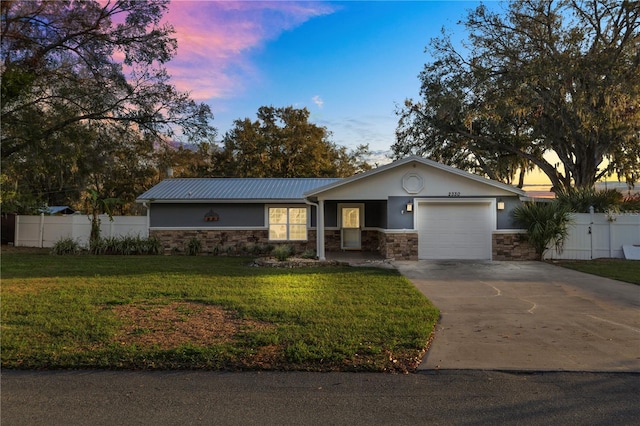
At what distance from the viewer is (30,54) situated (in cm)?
1452

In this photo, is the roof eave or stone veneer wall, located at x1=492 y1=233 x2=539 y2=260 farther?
Answer: stone veneer wall, located at x1=492 y1=233 x2=539 y2=260

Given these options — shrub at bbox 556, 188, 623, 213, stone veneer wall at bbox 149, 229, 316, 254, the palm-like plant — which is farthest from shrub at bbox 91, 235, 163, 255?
shrub at bbox 556, 188, 623, 213

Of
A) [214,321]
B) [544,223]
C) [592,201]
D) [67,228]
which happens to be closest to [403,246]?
[544,223]

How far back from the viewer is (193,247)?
17.9 meters

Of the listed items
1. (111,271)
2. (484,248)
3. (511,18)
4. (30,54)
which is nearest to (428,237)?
(484,248)

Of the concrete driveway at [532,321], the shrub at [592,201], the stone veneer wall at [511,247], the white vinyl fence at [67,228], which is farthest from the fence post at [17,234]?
the shrub at [592,201]

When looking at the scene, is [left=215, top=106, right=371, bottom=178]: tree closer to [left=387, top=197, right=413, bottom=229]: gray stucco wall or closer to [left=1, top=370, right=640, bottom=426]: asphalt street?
[left=387, top=197, right=413, bottom=229]: gray stucco wall

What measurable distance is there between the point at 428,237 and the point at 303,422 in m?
12.4

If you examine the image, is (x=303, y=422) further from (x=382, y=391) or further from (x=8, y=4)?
(x=8, y=4)

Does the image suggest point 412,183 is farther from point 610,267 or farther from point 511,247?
point 610,267

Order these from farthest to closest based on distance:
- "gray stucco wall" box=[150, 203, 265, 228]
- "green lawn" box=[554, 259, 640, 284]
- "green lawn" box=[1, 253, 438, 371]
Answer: "gray stucco wall" box=[150, 203, 265, 228] → "green lawn" box=[554, 259, 640, 284] → "green lawn" box=[1, 253, 438, 371]

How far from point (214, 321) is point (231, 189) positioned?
13.6 m

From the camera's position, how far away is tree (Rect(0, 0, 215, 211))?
46.0 feet

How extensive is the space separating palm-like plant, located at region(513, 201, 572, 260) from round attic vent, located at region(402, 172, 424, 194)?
3446 millimetres
